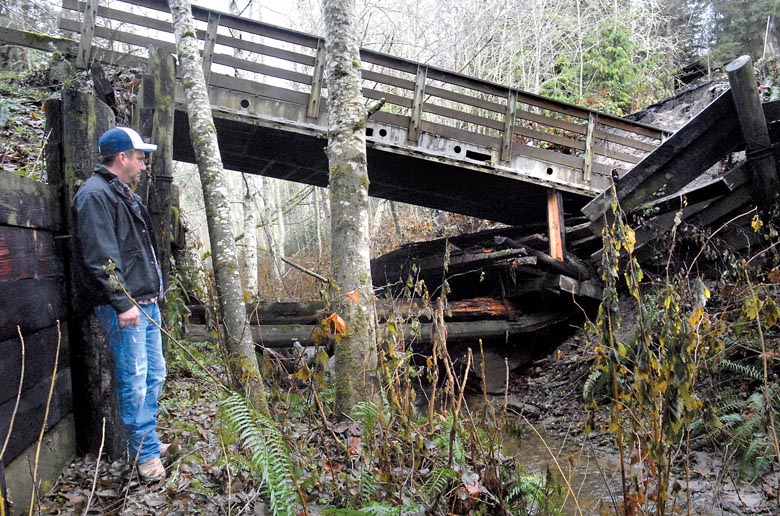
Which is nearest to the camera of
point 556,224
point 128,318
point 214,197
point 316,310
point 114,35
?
point 128,318

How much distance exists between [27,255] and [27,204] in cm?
30

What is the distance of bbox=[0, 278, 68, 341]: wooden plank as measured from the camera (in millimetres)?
2613

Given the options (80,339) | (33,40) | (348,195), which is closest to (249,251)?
(33,40)

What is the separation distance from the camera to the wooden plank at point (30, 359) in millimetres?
2564

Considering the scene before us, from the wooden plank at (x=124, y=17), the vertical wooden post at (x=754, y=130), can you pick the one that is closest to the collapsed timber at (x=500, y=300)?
the vertical wooden post at (x=754, y=130)

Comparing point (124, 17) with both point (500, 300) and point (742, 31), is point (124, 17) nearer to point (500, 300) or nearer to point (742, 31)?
point (500, 300)

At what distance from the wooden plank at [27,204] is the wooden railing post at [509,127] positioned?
7.79 meters

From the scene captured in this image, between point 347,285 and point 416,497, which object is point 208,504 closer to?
point 416,497

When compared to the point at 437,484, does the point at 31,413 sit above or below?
above

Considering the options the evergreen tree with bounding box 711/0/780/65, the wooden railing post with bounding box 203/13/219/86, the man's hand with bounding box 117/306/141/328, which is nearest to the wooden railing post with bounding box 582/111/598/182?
the wooden railing post with bounding box 203/13/219/86

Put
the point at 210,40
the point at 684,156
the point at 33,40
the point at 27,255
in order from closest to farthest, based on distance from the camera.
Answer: the point at 27,255 < the point at 684,156 < the point at 33,40 < the point at 210,40

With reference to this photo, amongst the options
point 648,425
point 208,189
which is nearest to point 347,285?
point 208,189

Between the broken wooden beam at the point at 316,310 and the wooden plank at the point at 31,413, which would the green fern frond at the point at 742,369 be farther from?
the wooden plank at the point at 31,413

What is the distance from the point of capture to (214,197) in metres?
5.38
